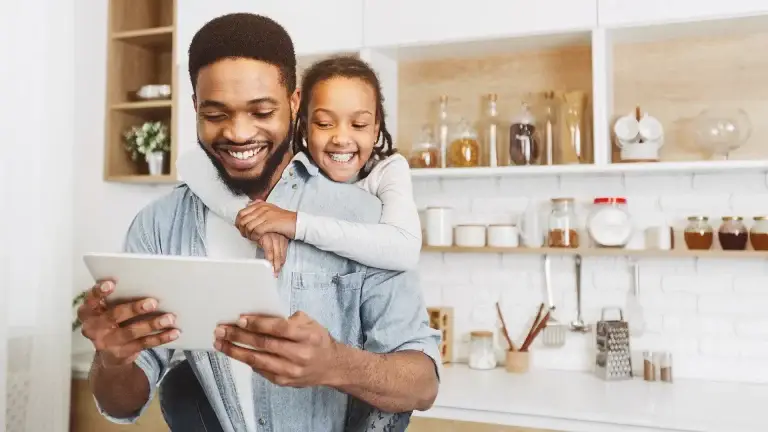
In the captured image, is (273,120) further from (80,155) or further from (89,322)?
(80,155)

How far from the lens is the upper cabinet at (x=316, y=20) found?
2855 millimetres

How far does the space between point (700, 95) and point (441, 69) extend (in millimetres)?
997

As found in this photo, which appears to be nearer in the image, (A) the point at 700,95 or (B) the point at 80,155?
(A) the point at 700,95

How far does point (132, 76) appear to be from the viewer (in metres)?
3.57

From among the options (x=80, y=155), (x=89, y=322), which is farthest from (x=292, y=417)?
(x=80, y=155)

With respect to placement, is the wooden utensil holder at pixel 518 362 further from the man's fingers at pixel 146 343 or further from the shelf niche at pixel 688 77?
the man's fingers at pixel 146 343

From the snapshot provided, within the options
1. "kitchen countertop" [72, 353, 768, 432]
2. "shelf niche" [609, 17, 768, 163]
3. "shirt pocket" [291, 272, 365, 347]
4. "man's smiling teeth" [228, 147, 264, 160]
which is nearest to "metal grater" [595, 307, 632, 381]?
"kitchen countertop" [72, 353, 768, 432]

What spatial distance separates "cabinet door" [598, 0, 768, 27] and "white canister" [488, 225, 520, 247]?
812 millimetres

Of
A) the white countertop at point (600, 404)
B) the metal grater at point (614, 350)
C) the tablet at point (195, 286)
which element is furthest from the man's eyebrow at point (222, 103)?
the metal grater at point (614, 350)

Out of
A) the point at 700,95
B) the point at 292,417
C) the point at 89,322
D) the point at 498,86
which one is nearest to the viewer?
the point at 89,322

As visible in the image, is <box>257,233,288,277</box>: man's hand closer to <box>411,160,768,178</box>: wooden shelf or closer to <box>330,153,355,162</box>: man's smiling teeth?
<box>330,153,355,162</box>: man's smiling teeth

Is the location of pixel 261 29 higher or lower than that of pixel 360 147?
higher

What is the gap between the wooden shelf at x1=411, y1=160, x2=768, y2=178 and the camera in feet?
8.01

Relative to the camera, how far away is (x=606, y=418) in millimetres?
2186
